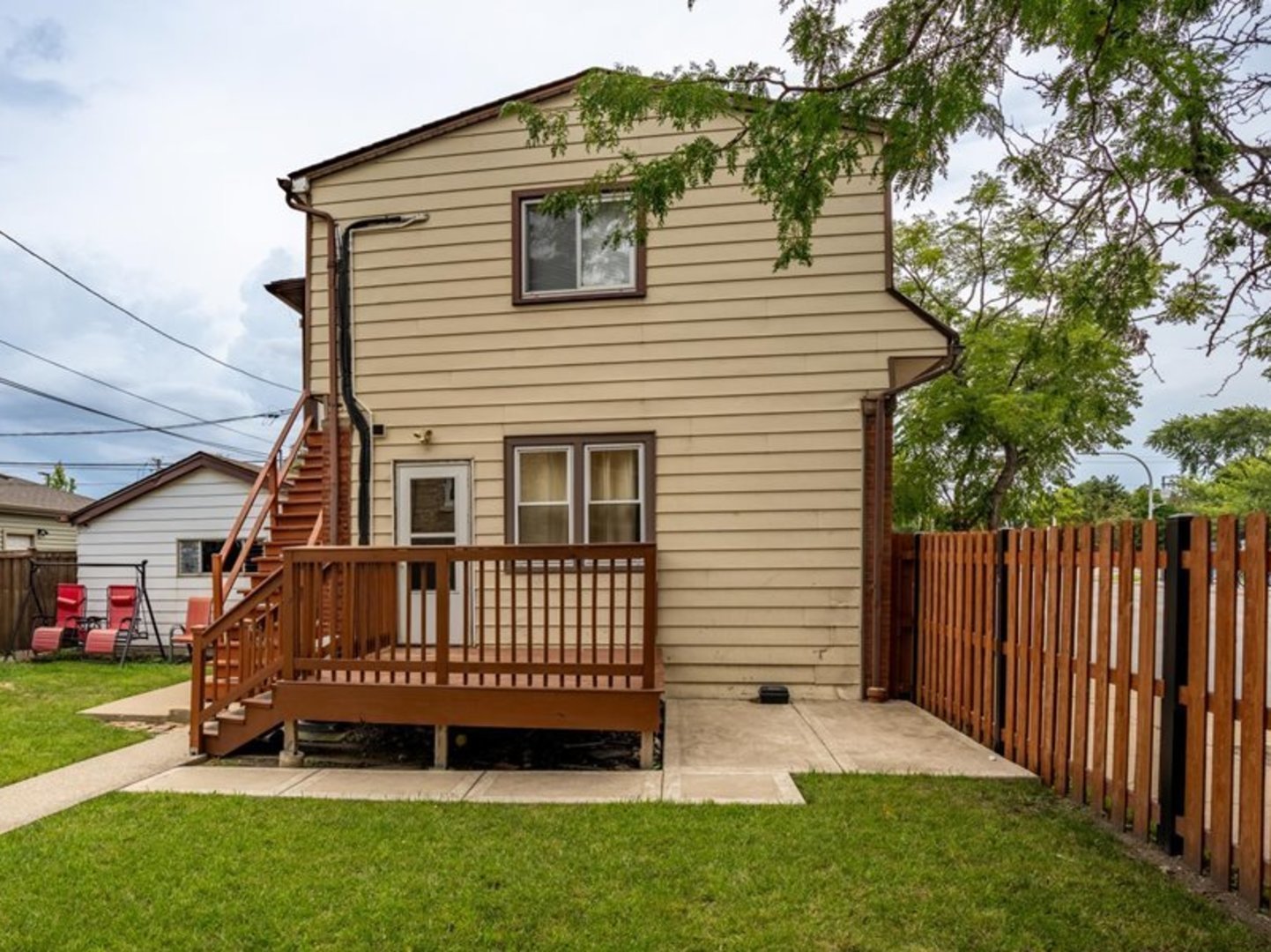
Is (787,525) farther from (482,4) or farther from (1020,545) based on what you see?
(482,4)

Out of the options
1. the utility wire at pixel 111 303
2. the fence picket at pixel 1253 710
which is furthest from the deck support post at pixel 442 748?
the utility wire at pixel 111 303

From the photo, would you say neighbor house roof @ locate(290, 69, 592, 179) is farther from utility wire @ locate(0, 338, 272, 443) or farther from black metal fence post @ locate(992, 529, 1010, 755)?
utility wire @ locate(0, 338, 272, 443)

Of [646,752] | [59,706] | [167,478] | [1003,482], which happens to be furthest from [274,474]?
[1003,482]

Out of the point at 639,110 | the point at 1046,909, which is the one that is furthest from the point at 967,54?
the point at 1046,909

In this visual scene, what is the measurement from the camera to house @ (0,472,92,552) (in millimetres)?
17750

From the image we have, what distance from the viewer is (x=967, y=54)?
155 inches

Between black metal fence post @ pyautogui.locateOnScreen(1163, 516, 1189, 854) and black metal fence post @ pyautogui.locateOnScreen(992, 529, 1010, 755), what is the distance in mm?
1473

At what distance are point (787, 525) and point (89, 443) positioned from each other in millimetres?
36099

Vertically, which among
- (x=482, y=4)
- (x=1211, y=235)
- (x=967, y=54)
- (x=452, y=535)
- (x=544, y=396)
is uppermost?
(x=482, y=4)

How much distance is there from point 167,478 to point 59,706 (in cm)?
570

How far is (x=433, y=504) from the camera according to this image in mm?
7078

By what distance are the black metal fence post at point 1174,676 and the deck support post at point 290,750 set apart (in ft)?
16.9

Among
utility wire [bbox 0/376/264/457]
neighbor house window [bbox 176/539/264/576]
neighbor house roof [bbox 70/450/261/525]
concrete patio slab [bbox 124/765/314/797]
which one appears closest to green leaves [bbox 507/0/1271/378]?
concrete patio slab [bbox 124/765/314/797]

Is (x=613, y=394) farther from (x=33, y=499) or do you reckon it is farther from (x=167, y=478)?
(x=33, y=499)
